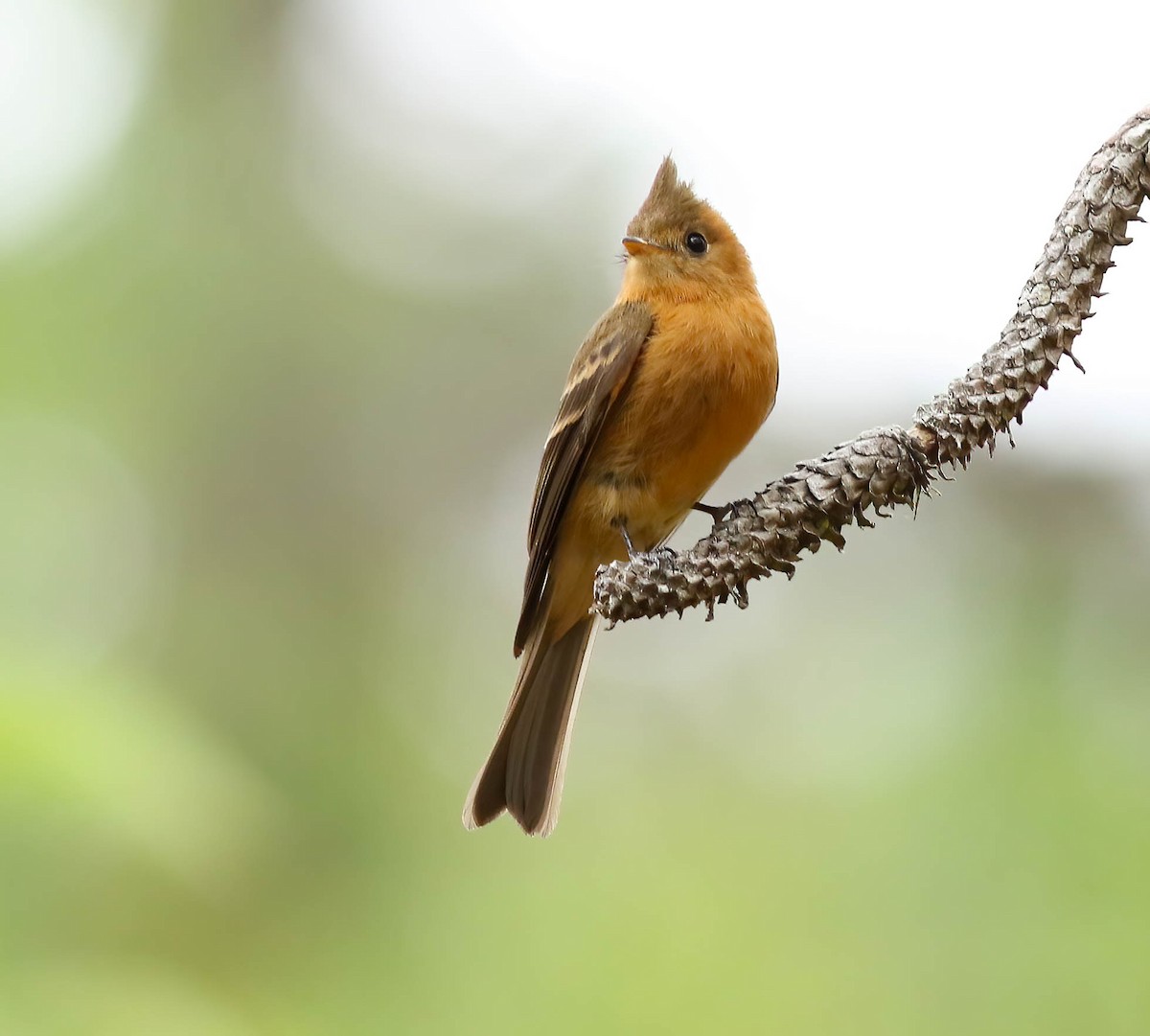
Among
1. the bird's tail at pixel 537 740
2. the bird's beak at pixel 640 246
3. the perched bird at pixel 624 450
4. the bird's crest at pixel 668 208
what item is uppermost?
the bird's crest at pixel 668 208

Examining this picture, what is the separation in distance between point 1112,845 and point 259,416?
474 cm

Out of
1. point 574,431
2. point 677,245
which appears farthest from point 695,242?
point 574,431

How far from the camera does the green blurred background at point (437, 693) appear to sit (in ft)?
8.81

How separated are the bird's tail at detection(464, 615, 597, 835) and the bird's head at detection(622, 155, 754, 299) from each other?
103 centimetres

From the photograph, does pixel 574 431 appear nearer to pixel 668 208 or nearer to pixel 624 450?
pixel 624 450

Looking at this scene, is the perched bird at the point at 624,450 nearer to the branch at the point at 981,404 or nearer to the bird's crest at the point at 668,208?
the bird's crest at the point at 668,208

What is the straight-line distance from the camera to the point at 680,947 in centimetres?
364

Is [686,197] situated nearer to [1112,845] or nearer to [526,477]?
[1112,845]

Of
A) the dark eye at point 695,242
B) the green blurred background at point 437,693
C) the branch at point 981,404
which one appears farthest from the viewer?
the dark eye at point 695,242

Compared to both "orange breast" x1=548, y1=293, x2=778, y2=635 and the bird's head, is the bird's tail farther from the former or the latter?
the bird's head

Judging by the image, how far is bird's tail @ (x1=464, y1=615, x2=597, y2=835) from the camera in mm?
2895

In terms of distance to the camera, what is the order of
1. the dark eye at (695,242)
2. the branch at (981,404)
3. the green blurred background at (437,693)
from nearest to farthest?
1. the branch at (981,404)
2. the green blurred background at (437,693)
3. the dark eye at (695,242)

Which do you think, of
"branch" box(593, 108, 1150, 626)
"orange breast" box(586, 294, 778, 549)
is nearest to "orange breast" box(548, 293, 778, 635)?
"orange breast" box(586, 294, 778, 549)

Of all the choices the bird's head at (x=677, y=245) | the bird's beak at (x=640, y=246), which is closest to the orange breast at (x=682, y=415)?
the bird's head at (x=677, y=245)
